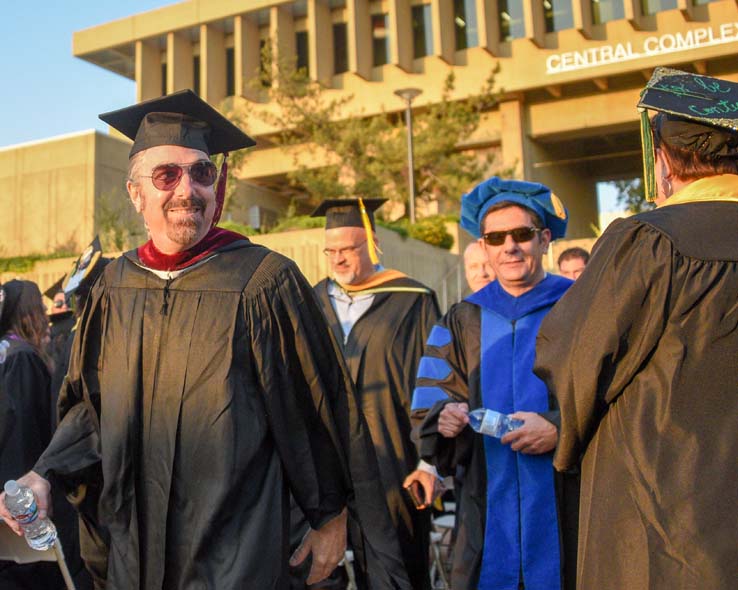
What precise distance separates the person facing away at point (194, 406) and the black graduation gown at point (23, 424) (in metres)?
2.39

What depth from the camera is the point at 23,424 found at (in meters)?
5.07

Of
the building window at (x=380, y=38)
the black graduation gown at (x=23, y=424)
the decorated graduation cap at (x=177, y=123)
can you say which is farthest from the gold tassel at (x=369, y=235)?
the building window at (x=380, y=38)

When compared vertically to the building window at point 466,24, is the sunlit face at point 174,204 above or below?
below

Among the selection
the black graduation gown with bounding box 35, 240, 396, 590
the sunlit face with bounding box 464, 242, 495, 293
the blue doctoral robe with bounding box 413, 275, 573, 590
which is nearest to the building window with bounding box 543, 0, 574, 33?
the sunlit face with bounding box 464, 242, 495, 293

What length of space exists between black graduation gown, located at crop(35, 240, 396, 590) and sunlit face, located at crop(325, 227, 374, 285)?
2862 millimetres

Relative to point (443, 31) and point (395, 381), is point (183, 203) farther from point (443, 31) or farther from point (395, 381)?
point (443, 31)

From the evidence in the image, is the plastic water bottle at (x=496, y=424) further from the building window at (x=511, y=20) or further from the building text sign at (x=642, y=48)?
the building window at (x=511, y=20)

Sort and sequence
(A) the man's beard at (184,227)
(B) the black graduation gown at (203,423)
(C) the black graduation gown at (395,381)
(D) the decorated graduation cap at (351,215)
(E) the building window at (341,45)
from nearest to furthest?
(B) the black graduation gown at (203,423) < (A) the man's beard at (184,227) < (C) the black graduation gown at (395,381) < (D) the decorated graduation cap at (351,215) < (E) the building window at (341,45)

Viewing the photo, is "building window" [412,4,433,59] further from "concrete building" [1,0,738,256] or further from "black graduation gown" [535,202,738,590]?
"black graduation gown" [535,202,738,590]

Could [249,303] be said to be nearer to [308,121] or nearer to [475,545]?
[475,545]

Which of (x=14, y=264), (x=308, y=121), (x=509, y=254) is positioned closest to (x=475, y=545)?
(x=509, y=254)

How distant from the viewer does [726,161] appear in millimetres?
2338

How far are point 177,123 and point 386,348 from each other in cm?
268

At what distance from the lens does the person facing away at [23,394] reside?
4.90 meters
